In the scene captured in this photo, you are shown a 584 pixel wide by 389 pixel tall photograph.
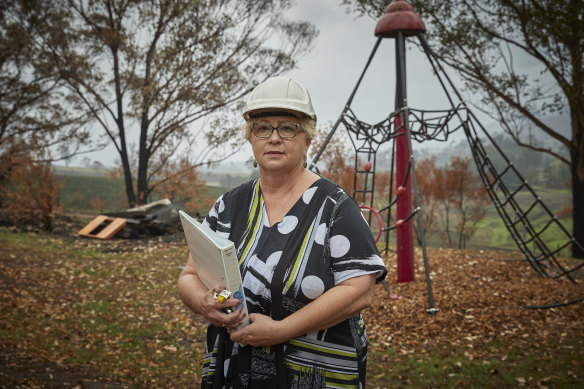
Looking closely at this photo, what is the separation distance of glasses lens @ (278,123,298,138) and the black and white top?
26cm

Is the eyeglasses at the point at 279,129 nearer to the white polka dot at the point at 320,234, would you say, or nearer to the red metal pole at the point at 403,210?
the white polka dot at the point at 320,234

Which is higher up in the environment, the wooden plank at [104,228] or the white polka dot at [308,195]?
the white polka dot at [308,195]

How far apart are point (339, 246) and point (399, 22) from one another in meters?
7.45

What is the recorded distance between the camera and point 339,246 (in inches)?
71.1

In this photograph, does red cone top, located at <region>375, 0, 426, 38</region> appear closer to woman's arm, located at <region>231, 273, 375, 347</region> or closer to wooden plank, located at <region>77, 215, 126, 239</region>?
woman's arm, located at <region>231, 273, 375, 347</region>

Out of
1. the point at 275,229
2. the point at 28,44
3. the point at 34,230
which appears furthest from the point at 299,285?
the point at 28,44

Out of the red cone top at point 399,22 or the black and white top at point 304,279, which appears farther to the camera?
the red cone top at point 399,22

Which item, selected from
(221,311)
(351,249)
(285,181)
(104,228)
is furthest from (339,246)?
(104,228)

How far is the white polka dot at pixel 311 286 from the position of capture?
1773 mm

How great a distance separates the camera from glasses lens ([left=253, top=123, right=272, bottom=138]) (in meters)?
1.98

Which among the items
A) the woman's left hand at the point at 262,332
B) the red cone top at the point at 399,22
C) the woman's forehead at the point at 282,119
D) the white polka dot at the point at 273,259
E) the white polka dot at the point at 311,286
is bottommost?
the woman's left hand at the point at 262,332

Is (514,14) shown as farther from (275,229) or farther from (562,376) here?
(275,229)

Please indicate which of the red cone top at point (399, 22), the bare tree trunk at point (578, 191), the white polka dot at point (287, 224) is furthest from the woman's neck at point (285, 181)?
the bare tree trunk at point (578, 191)

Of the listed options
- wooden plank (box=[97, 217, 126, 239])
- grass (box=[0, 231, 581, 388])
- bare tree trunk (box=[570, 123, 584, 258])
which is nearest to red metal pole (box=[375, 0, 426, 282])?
grass (box=[0, 231, 581, 388])
